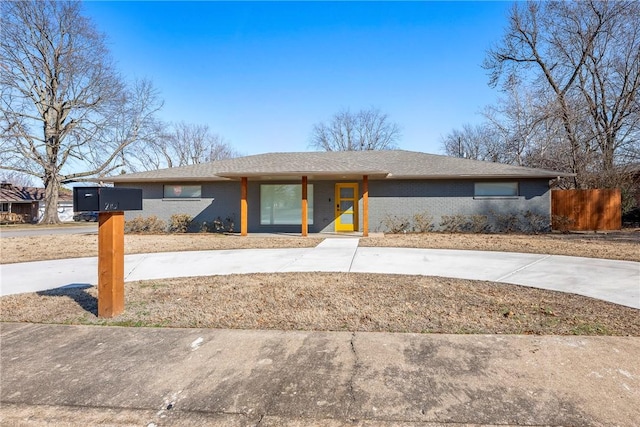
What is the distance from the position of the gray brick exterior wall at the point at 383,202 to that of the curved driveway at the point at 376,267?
19.3 ft

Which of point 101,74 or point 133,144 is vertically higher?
point 101,74

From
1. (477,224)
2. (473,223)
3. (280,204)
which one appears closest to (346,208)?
(280,204)

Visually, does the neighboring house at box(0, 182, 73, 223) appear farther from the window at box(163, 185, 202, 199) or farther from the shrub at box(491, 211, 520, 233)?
the shrub at box(491, 211, 520, 233)

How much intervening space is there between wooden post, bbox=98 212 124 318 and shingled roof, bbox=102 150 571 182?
30.0 ft

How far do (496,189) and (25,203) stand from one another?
49.3 metres

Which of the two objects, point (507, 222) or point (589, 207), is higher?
point (589, 207)

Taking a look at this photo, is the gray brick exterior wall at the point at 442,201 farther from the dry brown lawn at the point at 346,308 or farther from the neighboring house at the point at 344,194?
the dry brown lawn at the point at 346,308

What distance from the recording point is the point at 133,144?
32406mm

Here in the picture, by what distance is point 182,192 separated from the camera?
53.7 ft

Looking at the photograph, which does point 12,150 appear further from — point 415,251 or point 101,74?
point 415,251

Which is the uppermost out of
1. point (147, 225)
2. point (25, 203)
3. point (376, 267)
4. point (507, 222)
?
point (25, 203)

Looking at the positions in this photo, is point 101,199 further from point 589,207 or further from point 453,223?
point 589,207

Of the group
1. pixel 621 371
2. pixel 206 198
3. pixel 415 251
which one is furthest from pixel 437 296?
pixel 206 198

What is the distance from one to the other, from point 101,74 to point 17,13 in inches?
254
